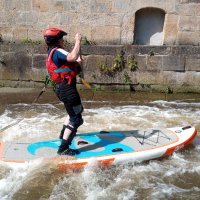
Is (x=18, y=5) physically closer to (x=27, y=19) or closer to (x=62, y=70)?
(x=27, y=19)

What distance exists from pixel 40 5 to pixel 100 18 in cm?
128

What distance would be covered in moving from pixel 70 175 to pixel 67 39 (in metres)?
4.25

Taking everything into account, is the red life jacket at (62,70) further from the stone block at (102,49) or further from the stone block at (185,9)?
the stone block at (185,9)

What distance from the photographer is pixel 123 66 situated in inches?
324

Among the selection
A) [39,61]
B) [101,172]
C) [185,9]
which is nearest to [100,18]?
[39,61]

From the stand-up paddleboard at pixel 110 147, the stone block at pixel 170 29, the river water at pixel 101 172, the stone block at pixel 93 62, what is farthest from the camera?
the stone block at pixel 93 62

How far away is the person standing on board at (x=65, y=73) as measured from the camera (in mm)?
4500

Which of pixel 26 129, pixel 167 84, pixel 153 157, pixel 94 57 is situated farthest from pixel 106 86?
pixel 153 157

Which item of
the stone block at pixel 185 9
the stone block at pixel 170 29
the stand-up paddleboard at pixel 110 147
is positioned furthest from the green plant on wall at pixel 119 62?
the stand-up paddleboard at pixel 110 147

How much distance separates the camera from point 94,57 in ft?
26.9

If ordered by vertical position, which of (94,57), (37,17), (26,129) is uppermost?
(37,17)

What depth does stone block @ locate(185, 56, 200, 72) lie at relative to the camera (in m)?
8.05

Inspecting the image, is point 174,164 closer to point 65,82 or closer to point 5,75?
point 65,82

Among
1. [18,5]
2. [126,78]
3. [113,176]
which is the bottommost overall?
[113,176]
